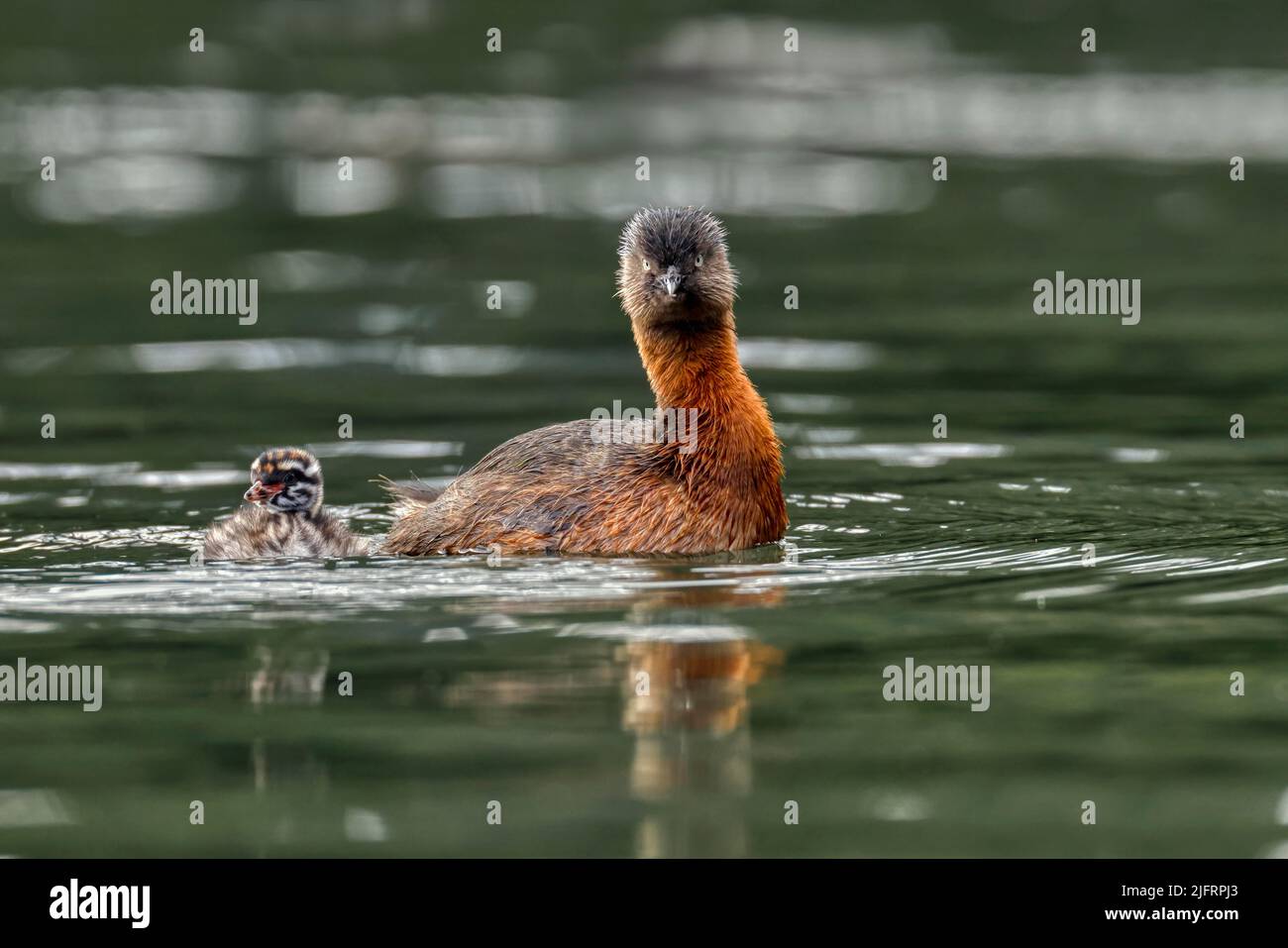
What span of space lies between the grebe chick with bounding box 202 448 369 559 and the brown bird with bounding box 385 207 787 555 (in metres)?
0.44

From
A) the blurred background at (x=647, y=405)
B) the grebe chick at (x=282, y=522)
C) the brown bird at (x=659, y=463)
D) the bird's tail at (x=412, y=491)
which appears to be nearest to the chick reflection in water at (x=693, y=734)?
the blurred background at (x=647, y=405)

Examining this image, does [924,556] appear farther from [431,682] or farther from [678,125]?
[678,125]

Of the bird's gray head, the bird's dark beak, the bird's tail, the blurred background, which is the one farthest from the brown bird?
the bird's dark beak

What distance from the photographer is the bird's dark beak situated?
1291 centimetres

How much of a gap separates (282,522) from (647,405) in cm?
542

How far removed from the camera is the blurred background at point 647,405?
28.2 feet

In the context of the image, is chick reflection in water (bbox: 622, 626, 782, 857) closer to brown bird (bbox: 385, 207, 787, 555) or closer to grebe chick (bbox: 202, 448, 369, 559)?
brown bird (bbox: 385, 207, 787, 555)

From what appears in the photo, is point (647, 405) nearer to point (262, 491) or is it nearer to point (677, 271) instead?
point (677, 271)

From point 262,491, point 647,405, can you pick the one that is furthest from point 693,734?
point 647,405

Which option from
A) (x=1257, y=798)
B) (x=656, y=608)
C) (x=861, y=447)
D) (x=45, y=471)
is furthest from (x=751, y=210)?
(x=1257, y=798)

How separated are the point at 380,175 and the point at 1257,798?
22.4 m

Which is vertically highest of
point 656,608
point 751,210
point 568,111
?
point 568,111

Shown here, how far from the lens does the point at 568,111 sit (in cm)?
3166

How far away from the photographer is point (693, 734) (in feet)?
29.8
